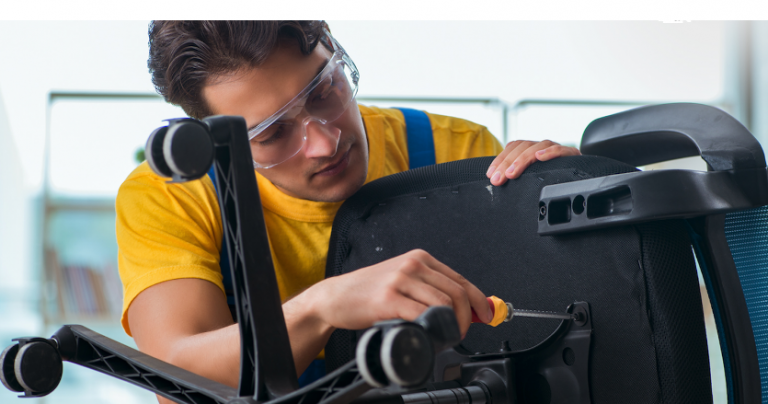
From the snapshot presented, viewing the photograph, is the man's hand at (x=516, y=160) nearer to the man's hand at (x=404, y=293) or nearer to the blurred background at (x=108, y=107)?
the man's hand at (x=404, y=293)

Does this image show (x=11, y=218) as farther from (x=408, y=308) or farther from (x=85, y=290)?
(x=408, y=308)

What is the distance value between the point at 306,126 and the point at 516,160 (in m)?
→ 0.39

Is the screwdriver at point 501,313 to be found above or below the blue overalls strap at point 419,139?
below

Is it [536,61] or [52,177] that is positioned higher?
[536,61]

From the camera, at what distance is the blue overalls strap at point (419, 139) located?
4.27ft

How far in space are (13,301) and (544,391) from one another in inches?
100

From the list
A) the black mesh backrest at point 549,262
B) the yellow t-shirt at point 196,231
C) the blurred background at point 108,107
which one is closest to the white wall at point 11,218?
the blurred background at point 108,107

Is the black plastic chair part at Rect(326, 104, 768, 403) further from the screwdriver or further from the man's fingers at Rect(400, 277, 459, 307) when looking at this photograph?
the man's fingers at Rect(400, 277, 459, 307)

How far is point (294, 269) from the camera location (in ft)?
3.81

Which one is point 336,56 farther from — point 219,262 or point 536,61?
point 536,61

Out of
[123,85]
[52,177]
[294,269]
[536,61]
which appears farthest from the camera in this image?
[536,61]

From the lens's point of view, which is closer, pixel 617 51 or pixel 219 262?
pixel 219 262

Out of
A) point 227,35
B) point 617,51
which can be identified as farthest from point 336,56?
point 617,51

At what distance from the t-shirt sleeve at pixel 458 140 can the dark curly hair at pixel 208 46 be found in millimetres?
350
